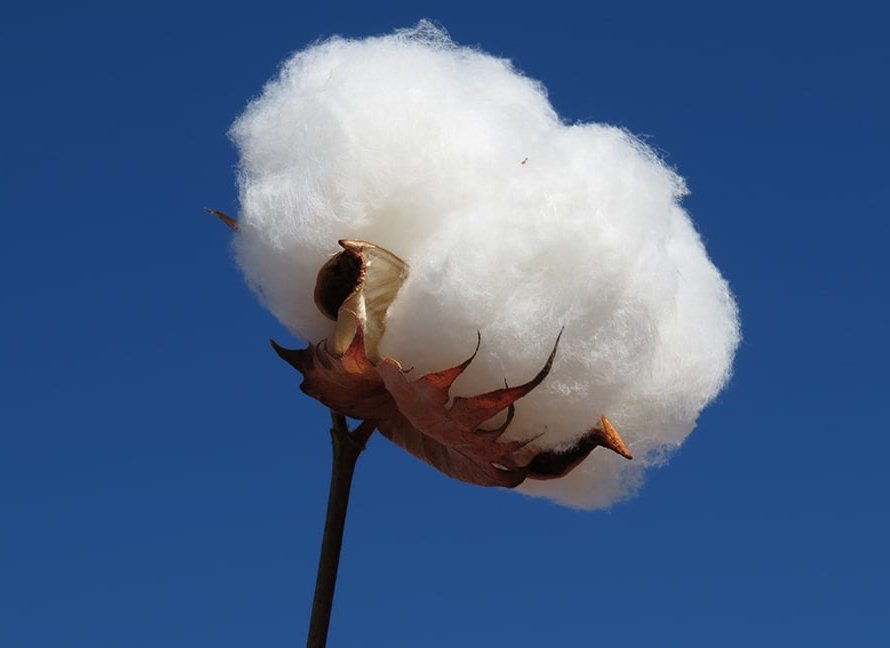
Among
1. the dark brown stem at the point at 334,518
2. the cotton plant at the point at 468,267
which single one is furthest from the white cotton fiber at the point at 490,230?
the dark brown stem at the point at 334,518

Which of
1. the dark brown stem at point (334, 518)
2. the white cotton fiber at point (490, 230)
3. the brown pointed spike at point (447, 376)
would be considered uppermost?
the white cotton fiber at point (490, 230)

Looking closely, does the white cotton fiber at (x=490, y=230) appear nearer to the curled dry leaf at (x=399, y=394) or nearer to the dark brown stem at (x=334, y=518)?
the curled dry leaf at (x=399, y=394)

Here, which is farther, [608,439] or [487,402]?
[608,439]

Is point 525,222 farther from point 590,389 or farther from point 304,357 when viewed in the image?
point 304,357

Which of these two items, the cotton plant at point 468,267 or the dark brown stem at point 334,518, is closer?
the cotton plant at point 468,267

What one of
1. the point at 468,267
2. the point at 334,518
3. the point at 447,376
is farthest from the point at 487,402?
the point at 334,518

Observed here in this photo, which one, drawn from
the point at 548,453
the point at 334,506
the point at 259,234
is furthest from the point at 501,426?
the point at 259,234

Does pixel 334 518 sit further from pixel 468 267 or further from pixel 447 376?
pixel 468 267
